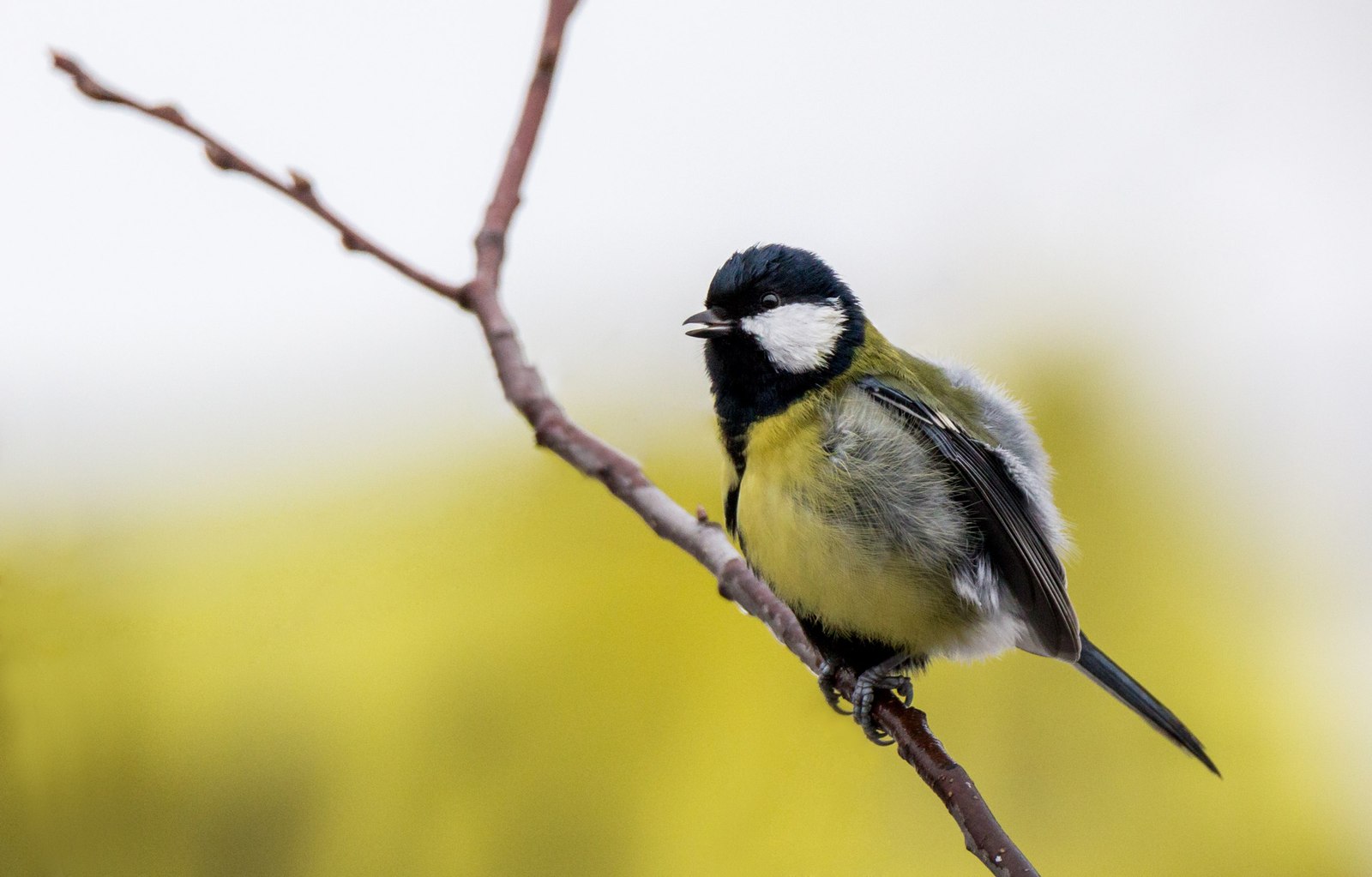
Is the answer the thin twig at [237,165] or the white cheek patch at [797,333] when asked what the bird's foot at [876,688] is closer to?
the white cheek patch at [797,333]

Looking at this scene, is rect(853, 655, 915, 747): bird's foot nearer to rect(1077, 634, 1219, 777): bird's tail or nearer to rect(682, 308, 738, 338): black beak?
rect(1077, 634, 1219, 777): bird's tail

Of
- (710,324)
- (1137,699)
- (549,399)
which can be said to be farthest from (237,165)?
(1137,699)

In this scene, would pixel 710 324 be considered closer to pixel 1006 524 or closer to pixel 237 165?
pixel 1006 524

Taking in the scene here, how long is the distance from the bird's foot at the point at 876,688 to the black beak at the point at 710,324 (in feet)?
1.73

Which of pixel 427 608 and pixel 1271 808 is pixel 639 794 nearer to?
pixel 427 608

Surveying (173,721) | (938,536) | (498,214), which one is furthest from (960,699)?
(498,214)

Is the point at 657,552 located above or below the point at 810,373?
below

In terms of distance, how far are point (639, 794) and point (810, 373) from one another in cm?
130

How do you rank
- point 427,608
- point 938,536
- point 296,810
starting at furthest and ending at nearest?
1. point 427,608
2. point 296,810
3. point 938,536

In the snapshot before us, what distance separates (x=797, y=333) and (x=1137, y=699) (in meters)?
0.73

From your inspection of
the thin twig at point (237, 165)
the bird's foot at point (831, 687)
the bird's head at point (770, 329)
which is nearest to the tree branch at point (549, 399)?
the thin twig at point (237, 165)

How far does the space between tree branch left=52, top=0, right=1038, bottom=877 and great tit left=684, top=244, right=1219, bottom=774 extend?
450 millimetres

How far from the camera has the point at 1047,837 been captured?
2900 mm

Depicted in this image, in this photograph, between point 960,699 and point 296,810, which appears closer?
point 296,810
